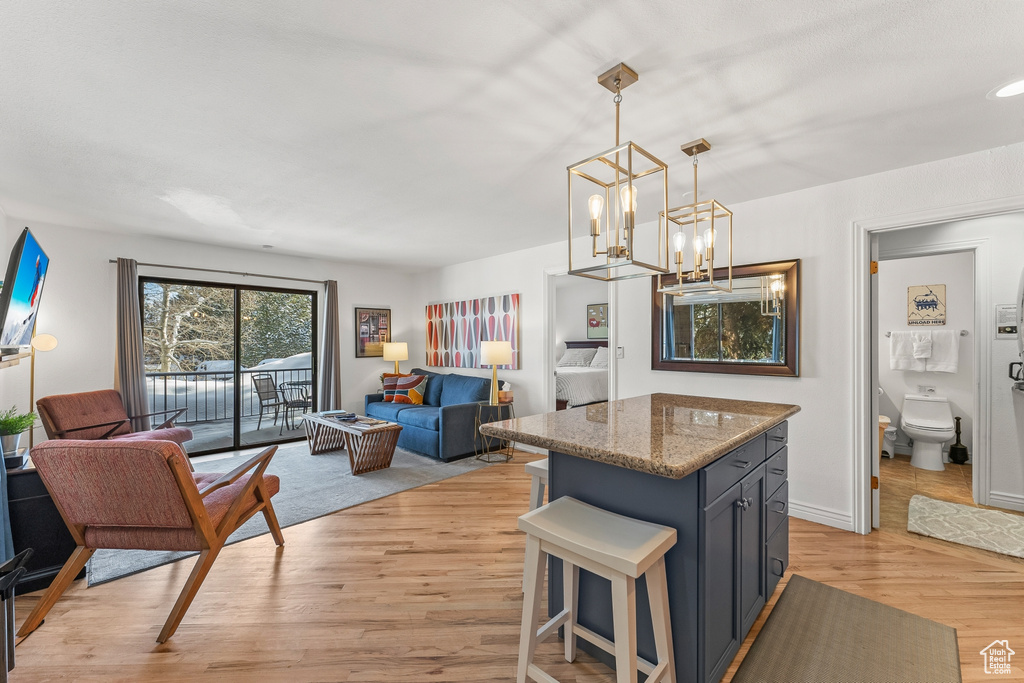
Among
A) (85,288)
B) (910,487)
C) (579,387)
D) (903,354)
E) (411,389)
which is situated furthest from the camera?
(579,387)

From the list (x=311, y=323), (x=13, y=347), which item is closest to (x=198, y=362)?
(x=311, y=323)

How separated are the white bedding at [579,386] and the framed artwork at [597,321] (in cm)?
159

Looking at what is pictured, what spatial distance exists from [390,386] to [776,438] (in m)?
4.88

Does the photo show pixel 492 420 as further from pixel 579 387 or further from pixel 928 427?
pixel 928 427

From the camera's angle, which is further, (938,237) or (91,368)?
(91,368)

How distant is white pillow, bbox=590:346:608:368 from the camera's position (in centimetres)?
735

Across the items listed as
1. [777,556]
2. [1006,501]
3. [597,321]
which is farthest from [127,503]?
[597,321]

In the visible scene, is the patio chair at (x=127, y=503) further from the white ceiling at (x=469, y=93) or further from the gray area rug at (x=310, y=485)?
the white ceiling at (x=469, y=93)

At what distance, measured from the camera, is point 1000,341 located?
331 cm

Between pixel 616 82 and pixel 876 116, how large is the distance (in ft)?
4.52

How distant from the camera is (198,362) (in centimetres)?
501

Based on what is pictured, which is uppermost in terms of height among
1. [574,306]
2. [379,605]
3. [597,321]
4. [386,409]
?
[574,306]

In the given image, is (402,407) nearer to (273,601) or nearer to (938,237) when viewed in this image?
(273,601)

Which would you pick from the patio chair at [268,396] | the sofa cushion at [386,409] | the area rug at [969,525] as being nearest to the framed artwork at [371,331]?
the sofa cushion at [386,409]
